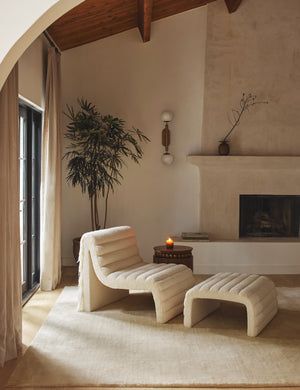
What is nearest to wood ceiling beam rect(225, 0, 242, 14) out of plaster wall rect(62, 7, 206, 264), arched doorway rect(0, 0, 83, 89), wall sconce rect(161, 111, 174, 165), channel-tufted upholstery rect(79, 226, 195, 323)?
plaster wall rect(62, 7, 206, 264)

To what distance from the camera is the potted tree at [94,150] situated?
7.21 metres

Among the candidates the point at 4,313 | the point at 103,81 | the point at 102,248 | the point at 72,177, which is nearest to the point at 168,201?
the point at 72,177

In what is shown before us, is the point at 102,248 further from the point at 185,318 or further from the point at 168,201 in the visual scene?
the point at 168,201

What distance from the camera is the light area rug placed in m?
3.83

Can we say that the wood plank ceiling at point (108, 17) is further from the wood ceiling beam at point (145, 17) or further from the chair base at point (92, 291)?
the chair base at point (92, 291)

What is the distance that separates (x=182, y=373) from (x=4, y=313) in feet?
4.32

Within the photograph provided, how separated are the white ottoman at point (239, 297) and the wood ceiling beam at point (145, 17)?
117 inches

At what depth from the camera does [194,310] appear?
5.09 m

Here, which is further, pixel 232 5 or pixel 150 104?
pixel 150 104

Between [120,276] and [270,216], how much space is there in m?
3.49

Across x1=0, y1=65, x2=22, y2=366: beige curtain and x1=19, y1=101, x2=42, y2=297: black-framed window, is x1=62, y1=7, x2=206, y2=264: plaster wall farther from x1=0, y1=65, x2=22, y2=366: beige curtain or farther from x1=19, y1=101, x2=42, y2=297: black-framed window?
x1=0, y1=65, x2=22, y2=366: beige curtain

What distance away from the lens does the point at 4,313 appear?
13.8 feet

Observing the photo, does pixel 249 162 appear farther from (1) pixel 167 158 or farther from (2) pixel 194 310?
(2) pixel 194 310

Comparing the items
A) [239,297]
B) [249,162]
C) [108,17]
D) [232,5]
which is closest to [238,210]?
[249,162]
